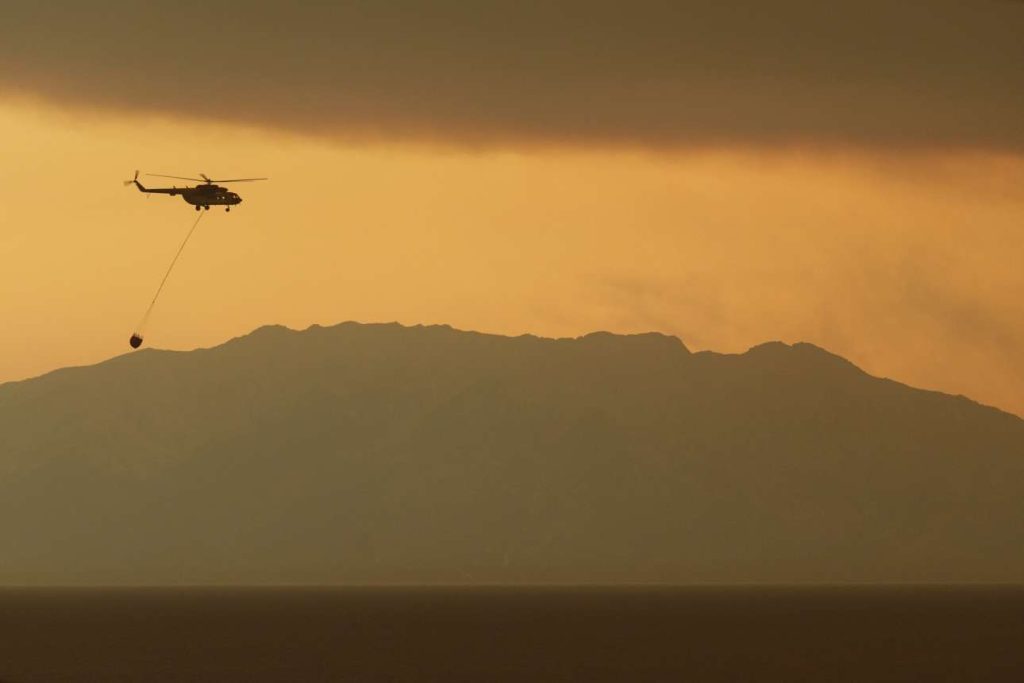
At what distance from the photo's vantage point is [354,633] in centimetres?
9681

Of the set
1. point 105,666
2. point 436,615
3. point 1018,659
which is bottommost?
point 105,666

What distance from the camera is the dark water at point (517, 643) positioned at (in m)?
65.9

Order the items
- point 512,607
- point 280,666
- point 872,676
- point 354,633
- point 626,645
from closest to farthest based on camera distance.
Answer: point 872,676
point 280,666
point 626,645
point 354,633
point 512,607

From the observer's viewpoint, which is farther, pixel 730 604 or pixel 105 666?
pixel 730 604

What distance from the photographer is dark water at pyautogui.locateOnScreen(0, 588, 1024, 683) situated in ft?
216

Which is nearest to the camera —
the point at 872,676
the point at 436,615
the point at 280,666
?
the point at 872,676

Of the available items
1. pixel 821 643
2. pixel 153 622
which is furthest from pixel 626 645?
pixel 153 622

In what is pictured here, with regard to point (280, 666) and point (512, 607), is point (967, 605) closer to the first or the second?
point (512, 607)

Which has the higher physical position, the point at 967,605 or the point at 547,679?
the point at 967,605

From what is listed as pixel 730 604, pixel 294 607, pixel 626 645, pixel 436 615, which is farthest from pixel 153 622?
pixel 730 604

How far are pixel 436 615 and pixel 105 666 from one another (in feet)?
174

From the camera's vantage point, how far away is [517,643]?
278 ft

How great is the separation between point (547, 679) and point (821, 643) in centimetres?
2311

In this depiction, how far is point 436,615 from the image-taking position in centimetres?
12400
